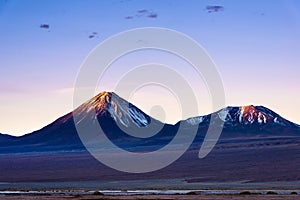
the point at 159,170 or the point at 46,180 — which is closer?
the point at 46,180

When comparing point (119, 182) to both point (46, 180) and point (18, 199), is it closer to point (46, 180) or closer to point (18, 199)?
point (46, 180)

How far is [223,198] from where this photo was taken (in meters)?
43.6

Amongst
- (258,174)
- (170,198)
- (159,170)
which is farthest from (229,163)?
(170,198)

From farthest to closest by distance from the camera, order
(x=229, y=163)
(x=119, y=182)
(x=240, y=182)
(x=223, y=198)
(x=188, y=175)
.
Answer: (x=229, y=163) < (x=188, y=175) < (x=119, y=182) < (x=240, y=182) < (x=223, y=198)

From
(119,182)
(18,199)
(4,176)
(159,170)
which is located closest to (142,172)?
(159,170)

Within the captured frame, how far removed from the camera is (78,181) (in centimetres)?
7381

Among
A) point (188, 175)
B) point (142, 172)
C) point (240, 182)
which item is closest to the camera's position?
point (240, 182)

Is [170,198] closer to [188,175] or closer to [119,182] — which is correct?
[119,182]

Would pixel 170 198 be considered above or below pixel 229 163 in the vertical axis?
below

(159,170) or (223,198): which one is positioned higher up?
(159,170)

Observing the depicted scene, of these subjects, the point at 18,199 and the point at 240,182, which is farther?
the point at 240,182

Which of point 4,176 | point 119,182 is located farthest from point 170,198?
point 4,176

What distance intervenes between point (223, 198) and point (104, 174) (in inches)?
1686

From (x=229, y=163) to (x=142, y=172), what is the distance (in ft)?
55.6
